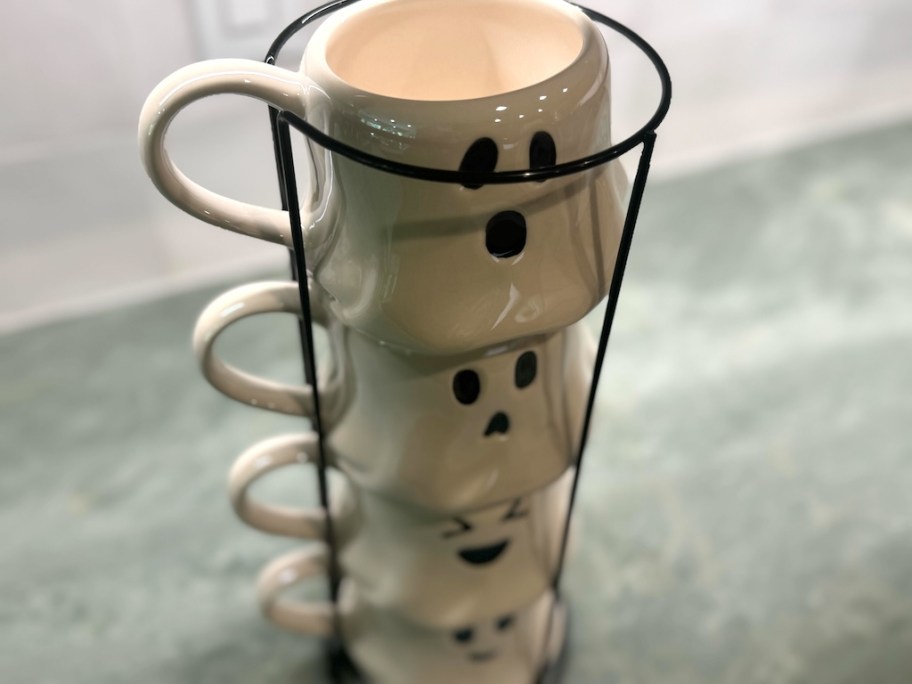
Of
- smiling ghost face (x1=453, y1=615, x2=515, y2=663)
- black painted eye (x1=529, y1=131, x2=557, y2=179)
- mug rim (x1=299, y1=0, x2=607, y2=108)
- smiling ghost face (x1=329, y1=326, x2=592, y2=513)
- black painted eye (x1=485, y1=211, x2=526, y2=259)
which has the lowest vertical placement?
smiling ghost face (x1=453, y1=615, x2=515, y2=663)

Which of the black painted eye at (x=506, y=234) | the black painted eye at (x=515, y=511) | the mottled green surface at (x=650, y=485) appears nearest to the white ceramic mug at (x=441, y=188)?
A: the black painted eye at (x=506, y=234)

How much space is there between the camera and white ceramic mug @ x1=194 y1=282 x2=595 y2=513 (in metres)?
0.35

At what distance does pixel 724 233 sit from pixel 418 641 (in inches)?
18.6

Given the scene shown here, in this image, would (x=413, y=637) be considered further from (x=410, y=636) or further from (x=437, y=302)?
(x=437, y=302)

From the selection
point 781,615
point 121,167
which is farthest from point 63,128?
point 781,615

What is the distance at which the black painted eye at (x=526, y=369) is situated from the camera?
1.14 ft

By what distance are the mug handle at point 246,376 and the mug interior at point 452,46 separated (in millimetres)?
87

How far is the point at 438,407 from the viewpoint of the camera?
351mm

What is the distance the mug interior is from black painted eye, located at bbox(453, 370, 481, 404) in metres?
0.10

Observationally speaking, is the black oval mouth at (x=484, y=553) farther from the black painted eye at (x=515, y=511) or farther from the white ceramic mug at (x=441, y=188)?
the white ceramic mug at (x=441, y=188)

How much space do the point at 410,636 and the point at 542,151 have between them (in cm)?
27

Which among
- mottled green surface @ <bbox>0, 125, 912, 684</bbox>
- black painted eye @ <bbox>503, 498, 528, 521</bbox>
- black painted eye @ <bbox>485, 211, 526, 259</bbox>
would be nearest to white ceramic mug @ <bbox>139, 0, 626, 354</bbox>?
black painted eye @ <bbox>485, 211, 526, 259</bbox>

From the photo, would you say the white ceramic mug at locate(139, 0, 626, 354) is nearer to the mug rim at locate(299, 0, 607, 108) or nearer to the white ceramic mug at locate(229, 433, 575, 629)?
the mug rim at locate(299, 0, 607, 108)

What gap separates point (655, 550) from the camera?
57 cm
